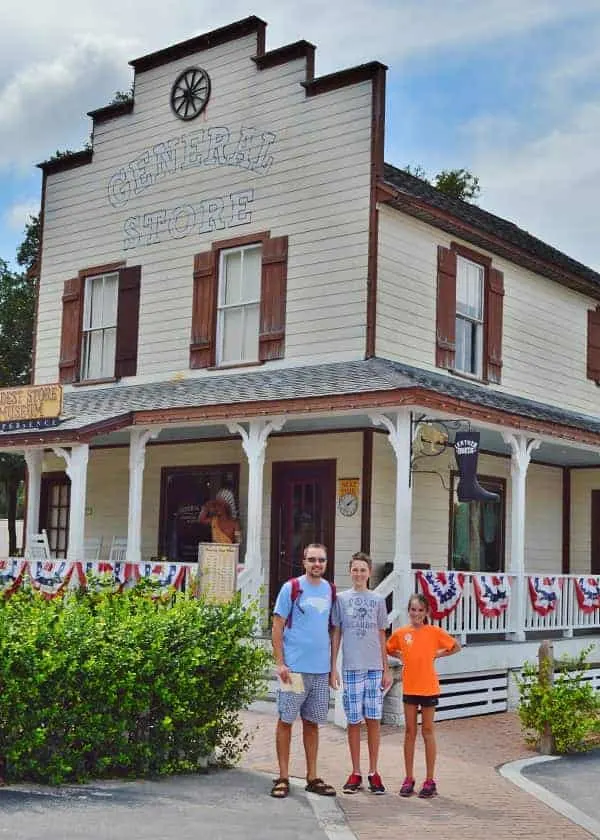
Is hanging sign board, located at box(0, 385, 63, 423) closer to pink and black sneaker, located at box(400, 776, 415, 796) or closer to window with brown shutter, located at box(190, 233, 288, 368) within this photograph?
window with brown shutter, located at box(190, 233, 288, 368)

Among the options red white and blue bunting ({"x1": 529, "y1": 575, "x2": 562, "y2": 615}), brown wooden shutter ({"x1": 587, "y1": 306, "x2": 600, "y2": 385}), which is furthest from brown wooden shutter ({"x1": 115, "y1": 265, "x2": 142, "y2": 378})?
brown wooden shutter ({"x1": 587, "y1": 306, "x2": 600, "y2": 385})

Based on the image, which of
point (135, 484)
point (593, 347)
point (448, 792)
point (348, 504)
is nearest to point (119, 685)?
point (448, 792)

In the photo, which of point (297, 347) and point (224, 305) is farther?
point (224, 305)

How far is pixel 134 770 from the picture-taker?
27.8 feet

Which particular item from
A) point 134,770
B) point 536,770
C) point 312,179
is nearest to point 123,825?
point 134,770

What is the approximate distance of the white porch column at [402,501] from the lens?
13.0 meters

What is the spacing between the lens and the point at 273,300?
16688 millimetres

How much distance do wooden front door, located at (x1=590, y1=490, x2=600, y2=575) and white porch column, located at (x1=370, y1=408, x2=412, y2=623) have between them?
7617 millimetres

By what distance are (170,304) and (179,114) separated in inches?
122

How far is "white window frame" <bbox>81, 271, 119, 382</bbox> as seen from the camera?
19.0 meters

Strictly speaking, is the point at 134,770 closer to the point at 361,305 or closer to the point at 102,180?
the point at 361,305

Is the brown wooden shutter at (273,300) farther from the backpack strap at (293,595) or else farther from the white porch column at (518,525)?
the backpack strap at (293,595)

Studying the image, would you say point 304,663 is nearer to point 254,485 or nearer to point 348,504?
point 254,485

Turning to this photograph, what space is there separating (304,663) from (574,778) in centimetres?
303
